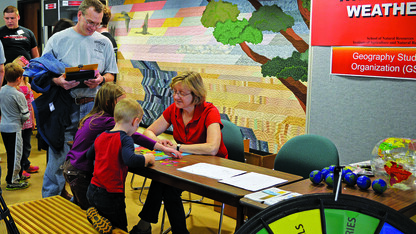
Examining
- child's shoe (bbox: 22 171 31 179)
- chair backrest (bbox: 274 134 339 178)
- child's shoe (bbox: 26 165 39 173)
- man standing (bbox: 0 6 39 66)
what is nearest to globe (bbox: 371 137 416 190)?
chair backrest (bbox: 274 134 339 178)

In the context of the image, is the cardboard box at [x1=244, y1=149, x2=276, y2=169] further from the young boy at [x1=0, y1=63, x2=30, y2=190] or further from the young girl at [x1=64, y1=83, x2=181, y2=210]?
the young boy at [x1=0, y1=63, x2=30, y2=190]

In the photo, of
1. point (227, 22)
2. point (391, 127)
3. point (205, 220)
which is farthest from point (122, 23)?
point (391, 127)

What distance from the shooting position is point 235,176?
7.13ft

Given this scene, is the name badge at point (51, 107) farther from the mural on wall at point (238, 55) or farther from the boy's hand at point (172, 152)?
the mural on wall at point (238, 55)

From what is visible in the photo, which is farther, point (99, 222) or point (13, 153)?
point (13, 153)

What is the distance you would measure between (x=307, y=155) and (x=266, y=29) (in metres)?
1.88

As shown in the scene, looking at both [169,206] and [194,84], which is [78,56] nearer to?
[194,84]

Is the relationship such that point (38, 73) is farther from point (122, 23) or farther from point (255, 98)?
point (122, 23)

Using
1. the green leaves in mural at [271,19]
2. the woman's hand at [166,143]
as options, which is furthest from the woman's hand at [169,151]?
the green leaves in mural at [271,19]

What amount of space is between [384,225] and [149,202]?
230 cm

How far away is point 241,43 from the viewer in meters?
4.38

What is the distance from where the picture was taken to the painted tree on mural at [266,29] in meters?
3.86

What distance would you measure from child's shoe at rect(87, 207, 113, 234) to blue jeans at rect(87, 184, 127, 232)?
59 millimetres

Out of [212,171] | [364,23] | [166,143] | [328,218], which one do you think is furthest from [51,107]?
[328,218]
